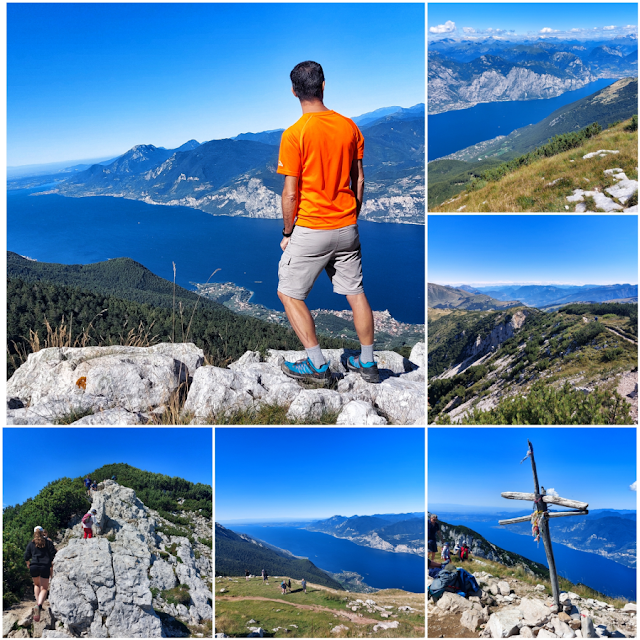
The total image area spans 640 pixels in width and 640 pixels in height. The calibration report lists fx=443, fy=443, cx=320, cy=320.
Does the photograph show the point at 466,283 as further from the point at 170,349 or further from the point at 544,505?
the point at 170,349

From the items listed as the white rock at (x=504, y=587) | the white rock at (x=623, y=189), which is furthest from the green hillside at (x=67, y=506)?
the white rock at (x=623, y=189)

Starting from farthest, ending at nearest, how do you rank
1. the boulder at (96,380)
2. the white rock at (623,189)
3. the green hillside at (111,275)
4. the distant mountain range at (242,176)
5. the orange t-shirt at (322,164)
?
the green hillside at (111,275), the distant mountain range at (242,176), the white rock at (623,189), the boulder at (96,380), the orange t-shirt at (322,164)

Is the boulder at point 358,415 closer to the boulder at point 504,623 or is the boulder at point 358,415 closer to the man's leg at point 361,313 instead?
the man's leg at point 361,313

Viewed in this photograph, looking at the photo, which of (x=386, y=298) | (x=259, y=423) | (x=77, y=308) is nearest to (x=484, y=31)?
(x=259, y=423)

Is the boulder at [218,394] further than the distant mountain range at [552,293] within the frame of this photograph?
No

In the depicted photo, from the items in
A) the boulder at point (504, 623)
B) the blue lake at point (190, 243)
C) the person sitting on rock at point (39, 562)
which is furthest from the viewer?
the blue lake at point (190, 243)

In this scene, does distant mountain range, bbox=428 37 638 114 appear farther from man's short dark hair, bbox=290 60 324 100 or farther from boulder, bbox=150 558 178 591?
boulder, bbox=150 558 178 591

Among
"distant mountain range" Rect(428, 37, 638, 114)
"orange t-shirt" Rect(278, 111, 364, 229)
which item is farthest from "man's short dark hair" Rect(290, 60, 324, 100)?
"distant mountain range" Rect(428, 37, 638, 114)
